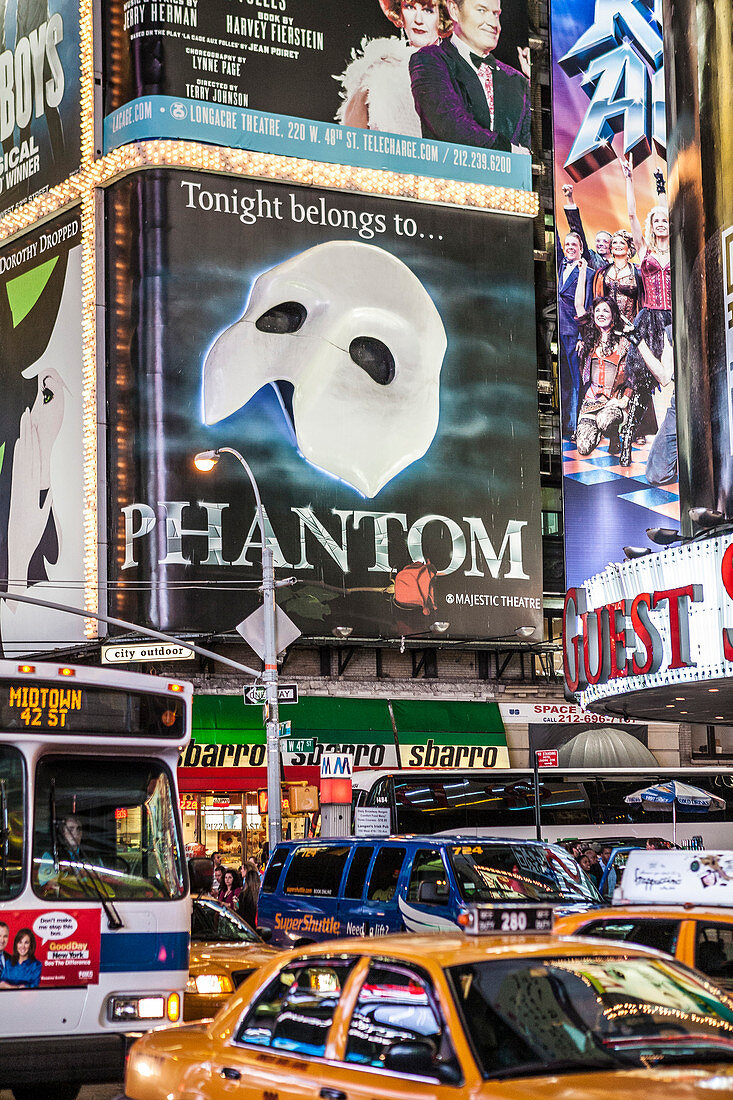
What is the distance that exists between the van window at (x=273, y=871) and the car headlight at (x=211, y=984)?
7392mm

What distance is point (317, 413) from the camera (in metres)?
39.4

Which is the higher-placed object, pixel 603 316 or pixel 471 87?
pixel 471 87

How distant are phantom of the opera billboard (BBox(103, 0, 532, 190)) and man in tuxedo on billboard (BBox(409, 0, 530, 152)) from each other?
0.12 feet

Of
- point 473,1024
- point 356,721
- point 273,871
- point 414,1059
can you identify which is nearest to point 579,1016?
point 473,1024

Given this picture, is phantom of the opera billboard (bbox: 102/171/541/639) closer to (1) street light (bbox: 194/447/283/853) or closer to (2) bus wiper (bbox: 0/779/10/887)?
(1) street light (bbox: 194/447/283/853)

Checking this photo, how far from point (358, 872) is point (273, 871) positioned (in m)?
2.02

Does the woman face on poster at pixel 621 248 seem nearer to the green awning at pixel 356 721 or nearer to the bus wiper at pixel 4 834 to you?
the green awning at pixel 356 721

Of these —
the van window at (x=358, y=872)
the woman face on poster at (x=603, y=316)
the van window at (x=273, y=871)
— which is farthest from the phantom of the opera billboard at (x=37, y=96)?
the van window at (x=358, y=872)

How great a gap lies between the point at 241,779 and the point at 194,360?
33.9ft

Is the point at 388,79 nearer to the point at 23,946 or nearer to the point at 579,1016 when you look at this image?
the point at 23,946

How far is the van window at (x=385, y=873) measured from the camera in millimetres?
18047

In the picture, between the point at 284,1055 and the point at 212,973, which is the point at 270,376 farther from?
the point at 284,1055

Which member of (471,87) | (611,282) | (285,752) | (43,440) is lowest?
(285,752)

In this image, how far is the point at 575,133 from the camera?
1767 inches
